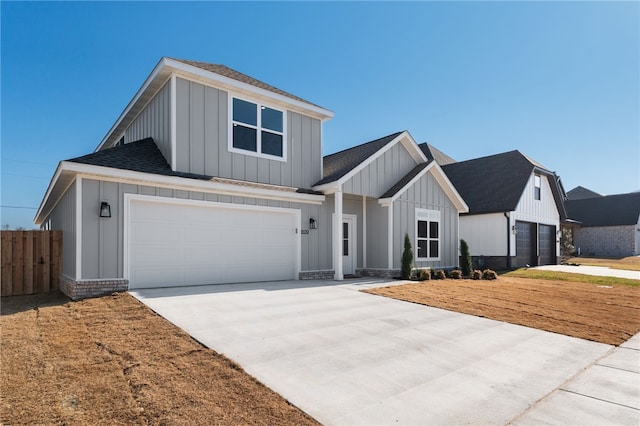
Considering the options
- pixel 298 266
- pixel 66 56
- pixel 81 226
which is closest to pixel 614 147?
pixel 298 266

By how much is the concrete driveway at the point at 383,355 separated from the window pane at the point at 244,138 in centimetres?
500

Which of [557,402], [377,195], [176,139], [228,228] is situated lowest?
[557,402]

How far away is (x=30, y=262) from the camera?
357 inches

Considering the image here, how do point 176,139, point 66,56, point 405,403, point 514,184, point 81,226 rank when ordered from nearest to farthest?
point 405,403, point 81,226, point 176,139, point 66,56, point 514,184

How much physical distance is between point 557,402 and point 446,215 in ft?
40.4

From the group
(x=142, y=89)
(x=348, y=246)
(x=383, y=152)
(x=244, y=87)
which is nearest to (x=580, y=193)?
(x=383, y=152)

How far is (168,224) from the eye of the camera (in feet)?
29.8

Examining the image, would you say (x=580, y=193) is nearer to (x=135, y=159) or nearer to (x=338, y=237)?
(x=338, y=237)

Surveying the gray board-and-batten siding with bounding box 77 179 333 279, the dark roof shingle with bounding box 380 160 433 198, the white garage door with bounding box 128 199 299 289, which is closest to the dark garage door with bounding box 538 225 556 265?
the dark roof shingle with bounding box 380 160 433 198

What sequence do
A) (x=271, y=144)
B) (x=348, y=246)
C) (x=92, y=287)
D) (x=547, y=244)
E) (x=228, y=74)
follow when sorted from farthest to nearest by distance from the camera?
(x=547, y=244) < (x=348, y=246) < (x=271, y=144) < (x=228, y=74) < (x=92, y=287)

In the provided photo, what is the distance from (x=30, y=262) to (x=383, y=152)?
1112 centimetres

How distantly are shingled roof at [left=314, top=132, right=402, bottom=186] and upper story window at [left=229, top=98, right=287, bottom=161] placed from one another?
1.92 meters

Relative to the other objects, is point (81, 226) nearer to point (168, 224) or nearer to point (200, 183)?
point (168, 224)

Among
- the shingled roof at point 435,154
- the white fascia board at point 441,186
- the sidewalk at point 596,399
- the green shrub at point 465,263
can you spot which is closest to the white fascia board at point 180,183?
the white fascia board at point 441,186
